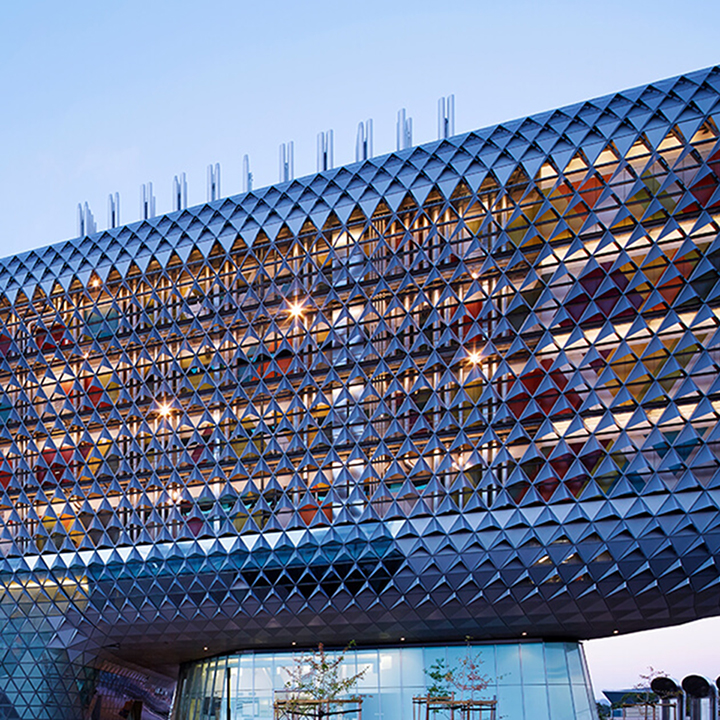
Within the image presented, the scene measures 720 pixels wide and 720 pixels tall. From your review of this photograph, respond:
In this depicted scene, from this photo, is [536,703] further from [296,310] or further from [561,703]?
[296,310]

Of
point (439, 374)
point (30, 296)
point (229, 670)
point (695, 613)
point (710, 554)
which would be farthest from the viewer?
point (30, 296)

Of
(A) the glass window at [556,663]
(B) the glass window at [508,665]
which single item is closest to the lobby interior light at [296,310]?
(B) the glass window at [508,665]

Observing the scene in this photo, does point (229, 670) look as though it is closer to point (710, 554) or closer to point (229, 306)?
point (229, 306)

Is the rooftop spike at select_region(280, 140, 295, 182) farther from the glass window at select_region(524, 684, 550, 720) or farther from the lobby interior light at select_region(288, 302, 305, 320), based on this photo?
the glass window at select_region(524, 684, 550, 720)

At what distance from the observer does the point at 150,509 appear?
46.4 metres

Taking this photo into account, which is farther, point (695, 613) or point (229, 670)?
point (229, 670)

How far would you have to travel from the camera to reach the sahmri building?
36.7 m

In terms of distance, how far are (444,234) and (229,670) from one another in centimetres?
2607

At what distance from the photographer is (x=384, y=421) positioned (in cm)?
4162

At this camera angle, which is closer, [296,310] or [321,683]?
[321,683]

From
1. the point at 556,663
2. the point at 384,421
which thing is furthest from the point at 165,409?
the point at 556,663

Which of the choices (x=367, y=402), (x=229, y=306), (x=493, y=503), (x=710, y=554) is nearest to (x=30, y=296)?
(x=229, y=306)

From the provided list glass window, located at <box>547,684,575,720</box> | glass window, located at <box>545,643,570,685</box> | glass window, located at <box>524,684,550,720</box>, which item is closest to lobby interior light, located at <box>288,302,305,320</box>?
glass window, located at <box>545,643,570,685</box>

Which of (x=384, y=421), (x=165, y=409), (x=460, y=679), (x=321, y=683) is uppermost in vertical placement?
(x=165, y=409)
